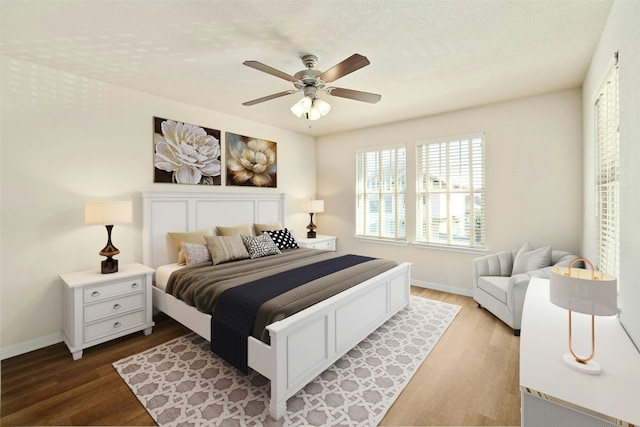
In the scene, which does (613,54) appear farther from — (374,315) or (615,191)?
(374,315)

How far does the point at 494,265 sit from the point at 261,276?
2.97m

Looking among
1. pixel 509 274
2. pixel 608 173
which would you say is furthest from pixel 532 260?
pixel 608 173

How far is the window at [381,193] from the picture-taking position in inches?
190

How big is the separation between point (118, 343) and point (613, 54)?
15.8 feet

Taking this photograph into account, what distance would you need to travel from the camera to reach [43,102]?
9.21ft

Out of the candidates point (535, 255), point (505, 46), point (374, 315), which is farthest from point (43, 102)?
point (535, 255)

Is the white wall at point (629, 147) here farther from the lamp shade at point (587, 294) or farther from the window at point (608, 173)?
the lamp shade at point (587, 294)

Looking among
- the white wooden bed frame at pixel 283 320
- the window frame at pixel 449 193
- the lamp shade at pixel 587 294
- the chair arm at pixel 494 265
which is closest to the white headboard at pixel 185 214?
the white wooden bed frame at pixel 283 320

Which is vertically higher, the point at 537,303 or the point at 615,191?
the point at 615,191

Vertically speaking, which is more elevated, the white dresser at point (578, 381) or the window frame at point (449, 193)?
the window frame at point (449, 193)

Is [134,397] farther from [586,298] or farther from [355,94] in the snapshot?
[355,94]

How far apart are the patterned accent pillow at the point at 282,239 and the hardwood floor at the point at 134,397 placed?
171cm

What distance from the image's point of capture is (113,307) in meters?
2.79

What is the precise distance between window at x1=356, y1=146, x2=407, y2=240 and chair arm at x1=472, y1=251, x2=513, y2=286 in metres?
1.34
